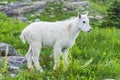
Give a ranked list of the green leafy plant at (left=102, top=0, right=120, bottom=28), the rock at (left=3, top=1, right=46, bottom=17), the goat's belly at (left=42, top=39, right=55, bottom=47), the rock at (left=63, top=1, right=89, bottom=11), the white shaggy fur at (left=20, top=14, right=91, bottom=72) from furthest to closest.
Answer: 1. the rock at (left=63, top=1, right=89, bottom=11)
2. the rock at (left=3, top=1, right=46, bottom=17)
3. the green leafy plant at (left=102, top=0, right=120, bottom=28)
4. the goat's belly at (left=42, top=39, right=55, bottom=47)
5. the white shaggy fur at (left=20, top=14, right=91, bottom=72)

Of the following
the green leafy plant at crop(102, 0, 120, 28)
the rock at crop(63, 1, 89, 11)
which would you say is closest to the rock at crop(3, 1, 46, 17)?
the rock at crop(63, 1, 89, 11)

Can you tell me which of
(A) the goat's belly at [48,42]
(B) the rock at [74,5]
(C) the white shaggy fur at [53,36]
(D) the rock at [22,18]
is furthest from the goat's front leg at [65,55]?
(B) the rock at [74,5]

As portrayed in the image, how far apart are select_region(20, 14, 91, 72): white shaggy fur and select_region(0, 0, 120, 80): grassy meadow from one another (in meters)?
0.46

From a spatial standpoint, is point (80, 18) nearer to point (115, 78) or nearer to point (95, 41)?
point (115, 78)

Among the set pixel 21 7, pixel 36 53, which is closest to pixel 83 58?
pixel 36 53

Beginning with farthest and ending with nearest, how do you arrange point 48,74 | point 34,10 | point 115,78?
point 34,10 → point 115,78 → point 48,74

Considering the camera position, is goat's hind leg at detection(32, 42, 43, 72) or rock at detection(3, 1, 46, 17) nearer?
goat's hind leg at detection(32, 42, 43, 72)

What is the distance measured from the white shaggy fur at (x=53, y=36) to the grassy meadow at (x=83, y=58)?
0.46 metres

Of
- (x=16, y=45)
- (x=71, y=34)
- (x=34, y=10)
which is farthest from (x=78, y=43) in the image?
(x=34, y=10)

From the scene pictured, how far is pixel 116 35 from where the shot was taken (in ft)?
61.0

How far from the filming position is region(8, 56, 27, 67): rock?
12.8 meters

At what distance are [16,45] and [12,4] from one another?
62.3 ft

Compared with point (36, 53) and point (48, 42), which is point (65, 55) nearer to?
point (48, 42)

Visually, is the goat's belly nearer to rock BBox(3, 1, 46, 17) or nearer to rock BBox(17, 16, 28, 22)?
rock BBox(17, 16, 28, 22)
